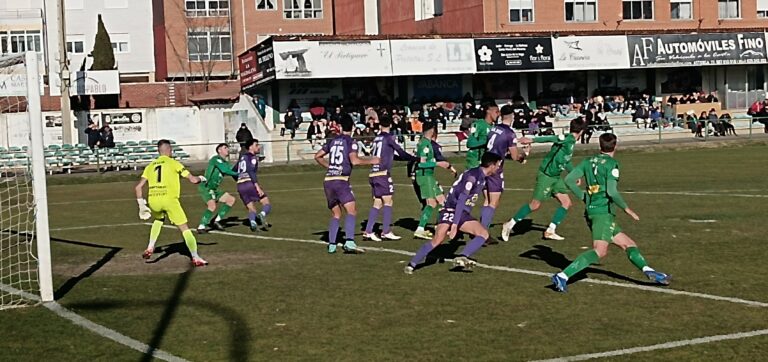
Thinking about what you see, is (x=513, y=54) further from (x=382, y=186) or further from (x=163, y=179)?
(x=163, y=179)

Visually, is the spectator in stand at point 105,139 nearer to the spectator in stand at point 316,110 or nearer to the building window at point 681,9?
the spectator in stand at point 316,110

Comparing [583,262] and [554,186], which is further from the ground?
[554,186]

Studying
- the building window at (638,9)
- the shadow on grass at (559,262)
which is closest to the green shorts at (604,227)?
the shadow on grass at (559,262)

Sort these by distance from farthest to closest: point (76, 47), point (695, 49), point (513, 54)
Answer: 1. point (76, 47)
2. point (695, 49)
3. point (513, 54)

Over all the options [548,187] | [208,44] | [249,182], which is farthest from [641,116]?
[548,187]

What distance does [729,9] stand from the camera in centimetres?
6106

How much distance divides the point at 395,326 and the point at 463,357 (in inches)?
57.8

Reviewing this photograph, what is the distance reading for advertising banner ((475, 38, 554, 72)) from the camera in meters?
52.4

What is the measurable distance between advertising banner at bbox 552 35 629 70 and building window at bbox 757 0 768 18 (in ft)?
39.2

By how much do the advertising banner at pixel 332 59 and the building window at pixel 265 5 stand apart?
29.6 meters

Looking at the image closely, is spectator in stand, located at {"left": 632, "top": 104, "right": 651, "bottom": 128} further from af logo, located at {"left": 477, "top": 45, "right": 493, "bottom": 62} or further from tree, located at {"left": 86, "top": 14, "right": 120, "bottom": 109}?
tree, located at {"left": 86, "top": 14, "right": 120, "bottom": 109}

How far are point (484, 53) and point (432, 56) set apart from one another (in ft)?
8.68

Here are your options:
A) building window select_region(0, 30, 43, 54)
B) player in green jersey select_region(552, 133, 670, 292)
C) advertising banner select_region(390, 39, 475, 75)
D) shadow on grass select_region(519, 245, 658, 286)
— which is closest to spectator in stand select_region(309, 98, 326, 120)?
advertising banner select_region(390, 39, 475, 75)

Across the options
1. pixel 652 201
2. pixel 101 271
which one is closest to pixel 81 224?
pixel 101 271
